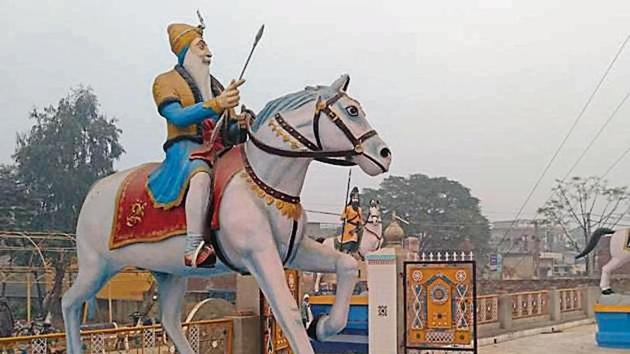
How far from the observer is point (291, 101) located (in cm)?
285

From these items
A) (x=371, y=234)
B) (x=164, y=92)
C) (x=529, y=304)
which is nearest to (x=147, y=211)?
(x=164, y=92)

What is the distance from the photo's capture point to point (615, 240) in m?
10.5

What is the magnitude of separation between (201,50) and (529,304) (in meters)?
11.2

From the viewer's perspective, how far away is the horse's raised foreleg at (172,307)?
11.4 ft

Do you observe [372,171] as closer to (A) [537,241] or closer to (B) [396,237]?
(B) [396,237]

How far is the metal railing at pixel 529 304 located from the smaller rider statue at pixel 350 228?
131 inches

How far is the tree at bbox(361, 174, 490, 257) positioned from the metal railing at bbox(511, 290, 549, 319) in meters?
21.5

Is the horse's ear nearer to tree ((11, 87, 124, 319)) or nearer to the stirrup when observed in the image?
the stirrup

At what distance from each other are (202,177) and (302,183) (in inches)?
16.3

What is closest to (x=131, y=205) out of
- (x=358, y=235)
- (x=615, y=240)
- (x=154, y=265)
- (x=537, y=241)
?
(x=154, y=265)

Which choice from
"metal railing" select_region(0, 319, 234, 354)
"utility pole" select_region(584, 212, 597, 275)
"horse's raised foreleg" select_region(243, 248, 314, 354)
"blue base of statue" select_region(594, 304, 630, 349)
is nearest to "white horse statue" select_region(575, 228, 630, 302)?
"blue base of statue" select_region(594, 304, 630, 349)

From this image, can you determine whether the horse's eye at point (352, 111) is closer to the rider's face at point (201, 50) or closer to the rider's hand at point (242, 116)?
the rider's hand at point (242, 116)

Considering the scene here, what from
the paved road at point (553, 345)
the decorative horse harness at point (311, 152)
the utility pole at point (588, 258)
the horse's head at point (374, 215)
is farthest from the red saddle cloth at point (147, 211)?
the utility pole at point (588, 258)

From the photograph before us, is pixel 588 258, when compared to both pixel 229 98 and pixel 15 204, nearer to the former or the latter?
pixel 15 204
